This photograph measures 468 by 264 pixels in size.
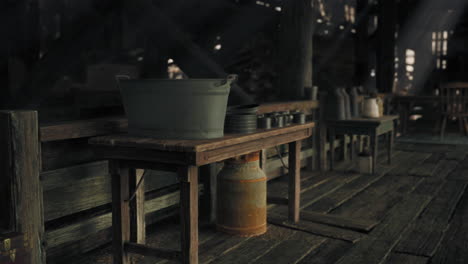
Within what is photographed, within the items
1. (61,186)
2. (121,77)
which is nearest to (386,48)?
(121,77)

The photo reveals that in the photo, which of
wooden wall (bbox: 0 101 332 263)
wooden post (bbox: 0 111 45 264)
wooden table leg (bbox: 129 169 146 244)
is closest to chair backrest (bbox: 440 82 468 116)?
wooden wall (bbox: 0 101 332 263)

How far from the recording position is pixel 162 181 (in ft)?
12.2

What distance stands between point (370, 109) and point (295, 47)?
1313 mm

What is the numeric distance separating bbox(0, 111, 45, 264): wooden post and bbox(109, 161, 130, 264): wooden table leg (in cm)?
42

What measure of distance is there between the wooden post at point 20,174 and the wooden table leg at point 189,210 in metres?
0.77

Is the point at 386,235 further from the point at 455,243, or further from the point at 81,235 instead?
the point at 81,235

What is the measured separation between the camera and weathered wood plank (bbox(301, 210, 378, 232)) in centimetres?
→ 380

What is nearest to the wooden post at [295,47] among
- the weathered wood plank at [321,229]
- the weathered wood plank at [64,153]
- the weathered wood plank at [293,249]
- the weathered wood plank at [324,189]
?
the weathered wood plank at [324,189]

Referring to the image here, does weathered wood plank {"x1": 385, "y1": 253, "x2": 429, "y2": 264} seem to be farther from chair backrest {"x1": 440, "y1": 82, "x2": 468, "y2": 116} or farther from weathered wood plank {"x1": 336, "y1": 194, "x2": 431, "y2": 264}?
chair backrest {"x1": 440, "y1": 82, "x2": 468, "y2": 116}

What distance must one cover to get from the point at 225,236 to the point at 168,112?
1357 mm

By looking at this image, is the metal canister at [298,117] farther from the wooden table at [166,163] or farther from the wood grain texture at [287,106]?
the wood grain texture at [287,106]

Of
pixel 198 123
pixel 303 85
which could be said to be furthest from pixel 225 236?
pixel 303 85

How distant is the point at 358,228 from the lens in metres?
3.77

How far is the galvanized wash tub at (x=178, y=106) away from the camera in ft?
8.25
